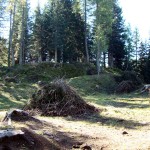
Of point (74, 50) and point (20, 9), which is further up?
point (20, 9)

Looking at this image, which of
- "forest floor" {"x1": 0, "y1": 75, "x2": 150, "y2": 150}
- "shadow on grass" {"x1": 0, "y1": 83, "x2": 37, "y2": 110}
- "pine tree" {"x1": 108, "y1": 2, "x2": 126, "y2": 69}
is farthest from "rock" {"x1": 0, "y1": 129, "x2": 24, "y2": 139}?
"pine tree" {"x1": 108, "y1": 2, "x2": 126, "y2": 69}

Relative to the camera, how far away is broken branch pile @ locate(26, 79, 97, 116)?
49.2 feet

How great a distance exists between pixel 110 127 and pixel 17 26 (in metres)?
47.1

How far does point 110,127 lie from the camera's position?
11766 mm

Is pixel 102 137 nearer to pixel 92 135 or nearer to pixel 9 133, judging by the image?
pixel 92 135

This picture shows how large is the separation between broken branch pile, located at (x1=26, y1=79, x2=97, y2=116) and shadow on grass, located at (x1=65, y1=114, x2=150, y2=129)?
33.7 inches

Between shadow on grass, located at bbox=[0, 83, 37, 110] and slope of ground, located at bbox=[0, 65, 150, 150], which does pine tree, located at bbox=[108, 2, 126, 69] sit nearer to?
shadow on grass, located at bbox=[0, 83, 37, 110]

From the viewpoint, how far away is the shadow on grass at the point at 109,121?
39.8 feet

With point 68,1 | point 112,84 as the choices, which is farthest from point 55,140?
point 68,1

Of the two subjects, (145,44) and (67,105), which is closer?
(67,105)

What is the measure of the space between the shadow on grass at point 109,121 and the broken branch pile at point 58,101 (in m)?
0.86

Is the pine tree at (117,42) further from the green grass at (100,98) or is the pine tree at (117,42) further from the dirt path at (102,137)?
the dirt path at (102,137)

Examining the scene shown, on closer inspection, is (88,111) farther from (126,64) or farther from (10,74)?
(126,64)

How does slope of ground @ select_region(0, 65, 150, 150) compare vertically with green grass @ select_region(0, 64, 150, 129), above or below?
below
